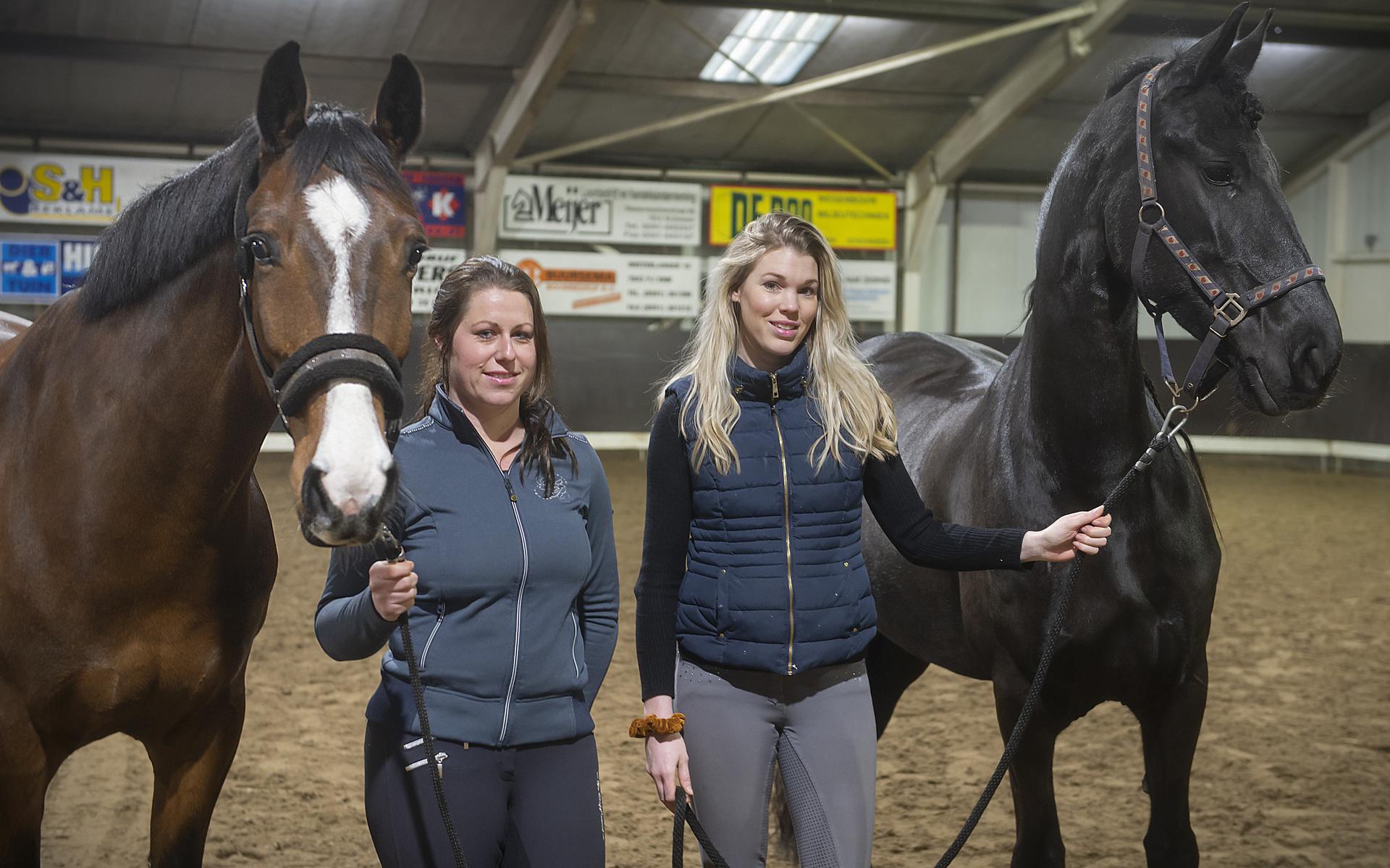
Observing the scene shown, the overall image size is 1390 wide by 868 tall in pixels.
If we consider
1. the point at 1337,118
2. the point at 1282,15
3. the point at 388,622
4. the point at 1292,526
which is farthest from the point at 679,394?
the point at 1337,118

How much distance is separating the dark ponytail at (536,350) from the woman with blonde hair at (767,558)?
0.19 meters

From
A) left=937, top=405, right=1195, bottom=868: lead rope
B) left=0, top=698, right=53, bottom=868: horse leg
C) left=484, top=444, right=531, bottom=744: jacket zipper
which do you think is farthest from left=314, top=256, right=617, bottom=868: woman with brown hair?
left=937, top=405, right=1195, bottom=868: lead rope

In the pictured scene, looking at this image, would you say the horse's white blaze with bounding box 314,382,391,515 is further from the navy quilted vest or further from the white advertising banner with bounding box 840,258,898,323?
the white advertising banner with bounding box 840,258,898,323

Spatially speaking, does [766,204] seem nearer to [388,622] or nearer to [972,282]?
[972,282]

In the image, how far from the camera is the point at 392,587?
5.01ft

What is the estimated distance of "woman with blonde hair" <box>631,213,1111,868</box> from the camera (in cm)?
184

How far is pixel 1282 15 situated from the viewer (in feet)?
38.8

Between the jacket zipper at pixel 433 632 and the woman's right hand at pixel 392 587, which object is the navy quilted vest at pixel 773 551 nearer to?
the jacket zipper at pixel 433 632

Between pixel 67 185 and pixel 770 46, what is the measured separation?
7554 mm

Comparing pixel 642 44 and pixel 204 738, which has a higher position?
pixel 642 44

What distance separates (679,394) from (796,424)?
0.20m

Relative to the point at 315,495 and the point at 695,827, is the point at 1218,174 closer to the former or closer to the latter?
the point at 695,827

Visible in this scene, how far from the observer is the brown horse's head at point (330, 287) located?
1.35 metres

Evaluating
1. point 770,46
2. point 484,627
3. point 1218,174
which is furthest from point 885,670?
point 770,46
